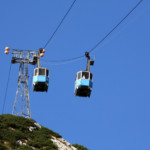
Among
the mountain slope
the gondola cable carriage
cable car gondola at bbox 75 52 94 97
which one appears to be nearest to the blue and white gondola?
cable car gondola at bbox 75 52 94 97

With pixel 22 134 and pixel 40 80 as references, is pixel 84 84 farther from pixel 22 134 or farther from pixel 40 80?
pixel 22 134

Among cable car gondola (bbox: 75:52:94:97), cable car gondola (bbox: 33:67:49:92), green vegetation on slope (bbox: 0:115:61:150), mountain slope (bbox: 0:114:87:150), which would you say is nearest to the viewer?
cable car gondola (bbox: 75:52:94:97)

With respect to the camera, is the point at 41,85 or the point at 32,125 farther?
the point at 32,125

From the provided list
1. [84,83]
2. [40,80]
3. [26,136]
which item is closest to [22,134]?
[26,136]

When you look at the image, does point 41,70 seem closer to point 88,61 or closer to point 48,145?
point 88,61

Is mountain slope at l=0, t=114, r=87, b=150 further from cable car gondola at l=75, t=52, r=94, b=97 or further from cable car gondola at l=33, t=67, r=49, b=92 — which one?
cable car gondola at l=75, t=52, r=94, b=97

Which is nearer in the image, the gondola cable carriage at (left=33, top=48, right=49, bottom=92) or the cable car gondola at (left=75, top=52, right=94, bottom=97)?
the cable car gondola at (left=75, top=52, right=94, bottom=97)

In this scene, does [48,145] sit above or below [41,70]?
below

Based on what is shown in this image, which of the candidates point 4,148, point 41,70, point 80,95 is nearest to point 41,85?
point 41,70
